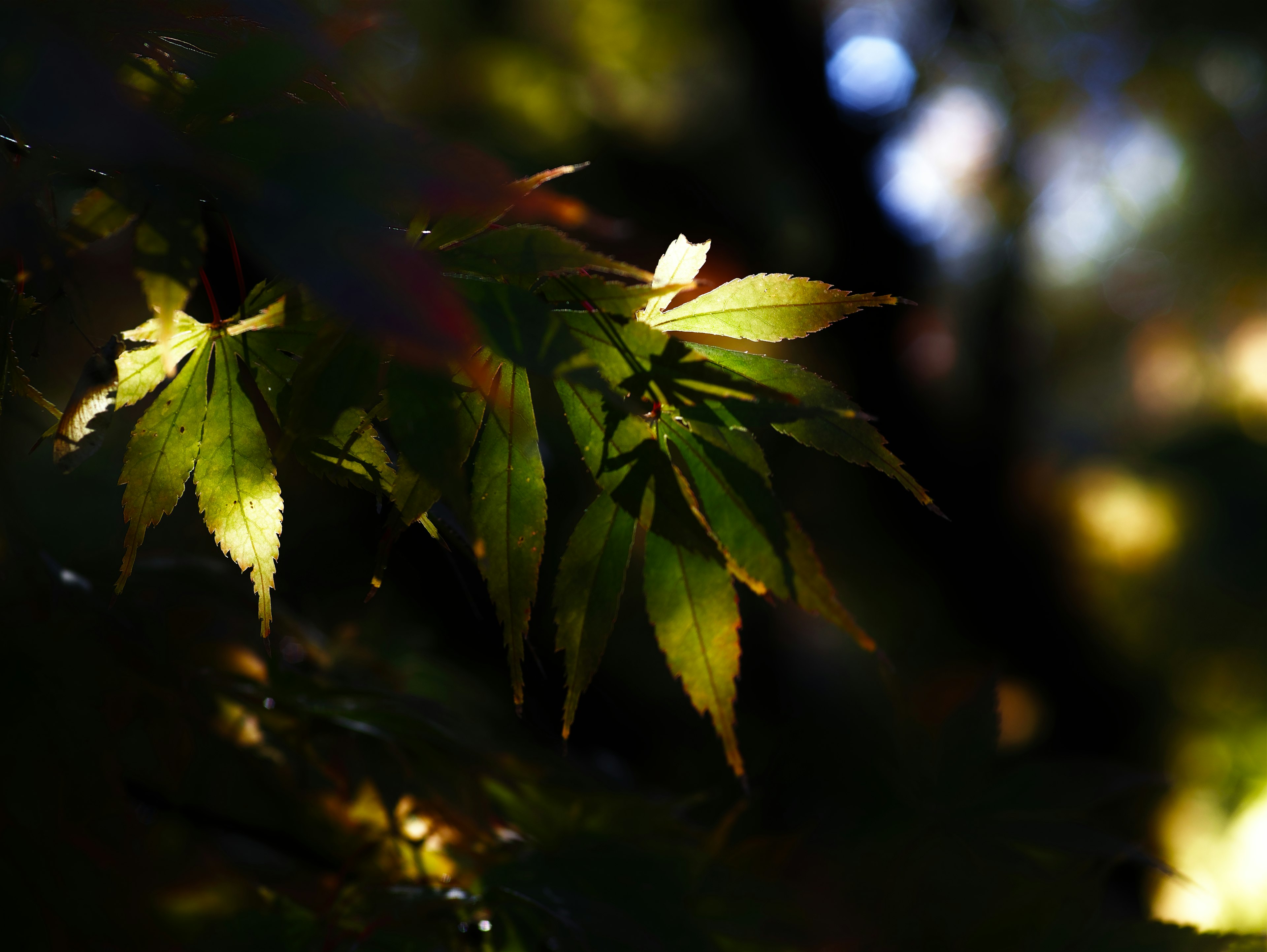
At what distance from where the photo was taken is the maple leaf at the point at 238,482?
39 centimetres

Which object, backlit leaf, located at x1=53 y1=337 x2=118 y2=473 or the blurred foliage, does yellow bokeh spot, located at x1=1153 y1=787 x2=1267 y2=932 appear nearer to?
the blurred foliage

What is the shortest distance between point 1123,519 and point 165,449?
540cm

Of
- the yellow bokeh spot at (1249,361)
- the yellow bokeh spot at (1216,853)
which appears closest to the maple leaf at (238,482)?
the yellow bokeh spot at (1216,853)

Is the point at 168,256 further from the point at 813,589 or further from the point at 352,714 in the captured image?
the point at 352,714

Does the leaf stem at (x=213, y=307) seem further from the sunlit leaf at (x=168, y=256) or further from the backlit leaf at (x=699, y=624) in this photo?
the backlit leaf at (x=699, y=624)

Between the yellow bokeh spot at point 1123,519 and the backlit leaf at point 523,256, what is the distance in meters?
5.00

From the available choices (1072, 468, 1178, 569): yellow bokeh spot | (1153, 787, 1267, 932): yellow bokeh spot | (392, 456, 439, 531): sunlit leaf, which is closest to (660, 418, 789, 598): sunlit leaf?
(392, 456, 439, 531): sunlit leaf

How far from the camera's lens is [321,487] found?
1.85 m

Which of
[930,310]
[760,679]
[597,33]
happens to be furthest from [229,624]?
[597,33]

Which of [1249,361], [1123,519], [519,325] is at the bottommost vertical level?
[519,325]

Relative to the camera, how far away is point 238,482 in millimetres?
399

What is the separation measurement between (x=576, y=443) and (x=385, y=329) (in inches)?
7.1

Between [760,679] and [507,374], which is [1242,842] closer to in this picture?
[760,679]

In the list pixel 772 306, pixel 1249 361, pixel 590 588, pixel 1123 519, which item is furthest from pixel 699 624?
pixel 1249 361
